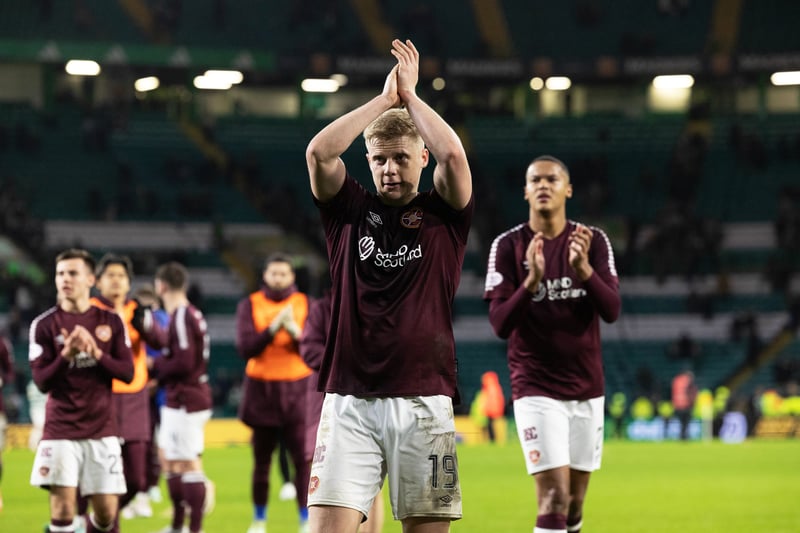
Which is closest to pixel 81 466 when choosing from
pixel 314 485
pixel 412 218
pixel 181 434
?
pixel 181 434

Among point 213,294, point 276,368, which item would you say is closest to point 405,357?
point 276,368

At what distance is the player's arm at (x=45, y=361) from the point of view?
8.07 metres

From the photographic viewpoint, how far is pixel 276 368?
432 inches

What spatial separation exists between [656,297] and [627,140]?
630cm

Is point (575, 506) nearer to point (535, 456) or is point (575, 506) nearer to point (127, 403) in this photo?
point (535, 456)

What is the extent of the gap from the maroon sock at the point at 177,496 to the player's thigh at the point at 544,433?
349 centimetres

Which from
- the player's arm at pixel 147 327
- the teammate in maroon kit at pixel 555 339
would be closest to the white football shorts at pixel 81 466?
the player's arm at pixel 147 327

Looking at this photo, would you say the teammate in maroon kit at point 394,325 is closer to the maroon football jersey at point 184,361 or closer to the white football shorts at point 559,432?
the white football shorts at point 559,432

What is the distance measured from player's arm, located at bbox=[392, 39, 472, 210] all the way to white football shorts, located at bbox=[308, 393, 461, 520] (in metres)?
0.87

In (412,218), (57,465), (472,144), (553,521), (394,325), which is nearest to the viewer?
(394,325)

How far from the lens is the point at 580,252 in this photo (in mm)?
7297

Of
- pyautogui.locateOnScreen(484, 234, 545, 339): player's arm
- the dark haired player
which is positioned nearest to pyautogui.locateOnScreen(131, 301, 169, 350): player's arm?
the dark haired player

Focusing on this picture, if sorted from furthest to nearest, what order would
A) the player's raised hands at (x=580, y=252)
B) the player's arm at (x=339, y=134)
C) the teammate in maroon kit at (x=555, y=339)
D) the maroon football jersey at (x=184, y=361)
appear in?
1. the maroon football jersey at (x=184, y=361)
2. the teammate in maroon kit at (x=555, y=339)
3. the player's raised hands at (x=580, y=252)
4. the player's arm at (x=339, y=134)

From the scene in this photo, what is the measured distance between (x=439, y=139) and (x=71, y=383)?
4042 mm
